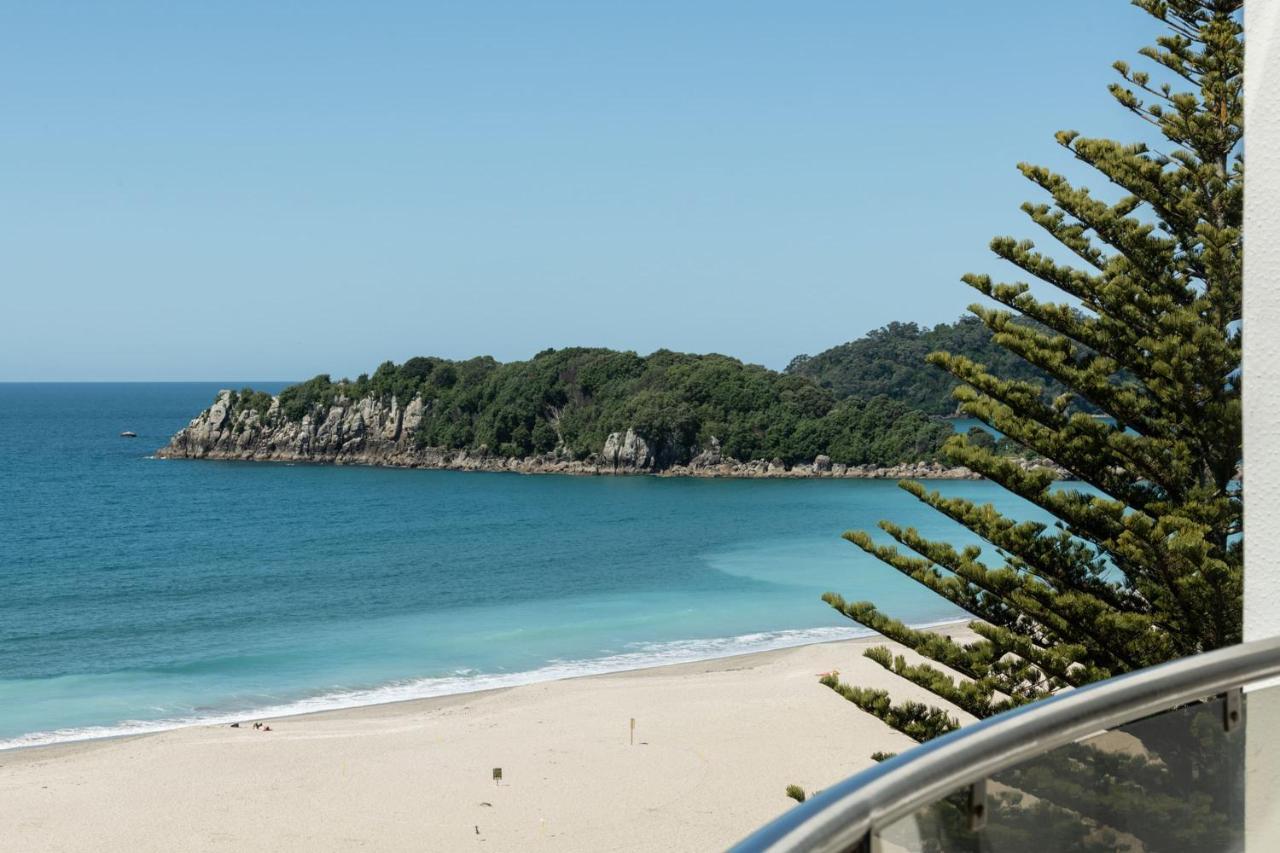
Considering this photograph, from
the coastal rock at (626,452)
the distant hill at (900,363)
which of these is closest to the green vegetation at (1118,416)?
the coastal rock at (626,452)

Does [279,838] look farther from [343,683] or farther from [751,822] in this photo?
[343,683]

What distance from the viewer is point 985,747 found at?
101cm

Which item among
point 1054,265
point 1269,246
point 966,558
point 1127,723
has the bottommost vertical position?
point 966,558

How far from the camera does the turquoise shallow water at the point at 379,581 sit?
67.6ft

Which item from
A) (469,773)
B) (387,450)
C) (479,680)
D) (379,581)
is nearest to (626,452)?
(387,450)

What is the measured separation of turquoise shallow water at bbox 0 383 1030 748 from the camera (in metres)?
20.6

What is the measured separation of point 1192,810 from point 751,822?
11.6 m

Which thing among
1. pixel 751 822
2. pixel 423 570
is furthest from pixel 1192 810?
pixel 423 570

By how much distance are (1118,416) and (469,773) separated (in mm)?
9214

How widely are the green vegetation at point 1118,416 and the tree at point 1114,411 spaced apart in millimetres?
10

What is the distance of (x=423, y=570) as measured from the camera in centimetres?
3303

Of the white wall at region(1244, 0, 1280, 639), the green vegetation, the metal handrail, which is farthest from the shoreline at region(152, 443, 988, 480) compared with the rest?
the metal handrail

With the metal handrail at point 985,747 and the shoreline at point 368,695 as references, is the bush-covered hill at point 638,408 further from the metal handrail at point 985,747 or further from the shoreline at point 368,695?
the metal handrail at point 985,747

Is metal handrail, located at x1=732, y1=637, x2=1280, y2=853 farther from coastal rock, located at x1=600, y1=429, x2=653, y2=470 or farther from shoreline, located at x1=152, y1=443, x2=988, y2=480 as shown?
Answer: coastal rock, located at x1=600, y1=429, x2=653, y2=470
